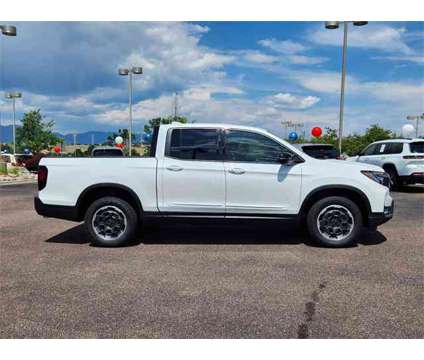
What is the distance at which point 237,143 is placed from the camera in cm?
598

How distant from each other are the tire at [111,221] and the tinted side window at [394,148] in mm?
10797

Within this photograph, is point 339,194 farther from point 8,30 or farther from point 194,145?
point 8,30

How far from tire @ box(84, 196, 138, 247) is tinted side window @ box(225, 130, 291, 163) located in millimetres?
1791

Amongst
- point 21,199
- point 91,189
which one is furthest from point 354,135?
point 91,189

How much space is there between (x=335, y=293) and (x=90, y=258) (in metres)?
3.28

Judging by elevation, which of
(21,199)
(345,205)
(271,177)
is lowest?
(21,199)

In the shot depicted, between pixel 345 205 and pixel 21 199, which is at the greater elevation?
pixel 345 205

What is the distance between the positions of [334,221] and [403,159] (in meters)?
8.64

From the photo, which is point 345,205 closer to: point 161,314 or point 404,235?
point 404,235

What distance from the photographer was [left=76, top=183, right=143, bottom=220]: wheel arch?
5906 mm

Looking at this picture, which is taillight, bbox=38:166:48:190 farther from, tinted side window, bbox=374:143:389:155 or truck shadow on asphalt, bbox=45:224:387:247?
tinted side window, bbox=374:143:389:155

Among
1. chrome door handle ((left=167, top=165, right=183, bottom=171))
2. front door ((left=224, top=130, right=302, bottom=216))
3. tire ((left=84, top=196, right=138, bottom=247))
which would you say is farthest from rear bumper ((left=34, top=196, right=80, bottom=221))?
front door ((left=224, top=130, right=302, bottom=216))

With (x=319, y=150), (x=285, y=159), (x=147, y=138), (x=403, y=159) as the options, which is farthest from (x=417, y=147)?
A: (x=147, y=138)

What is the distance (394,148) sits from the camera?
13617 mm
